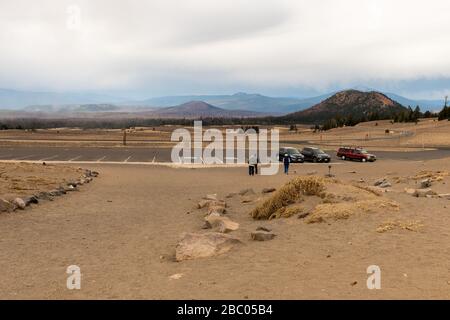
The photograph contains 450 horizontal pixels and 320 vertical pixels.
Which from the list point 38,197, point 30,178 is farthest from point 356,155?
point 38,197

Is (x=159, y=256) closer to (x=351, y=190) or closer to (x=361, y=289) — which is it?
(x=361, y=289)

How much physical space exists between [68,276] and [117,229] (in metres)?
5.38

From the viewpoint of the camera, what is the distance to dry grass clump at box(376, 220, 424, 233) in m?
10.9

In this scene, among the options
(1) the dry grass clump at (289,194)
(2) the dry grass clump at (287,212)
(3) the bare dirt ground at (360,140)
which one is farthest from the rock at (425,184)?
(3) the bare dirt ground at (360,140)

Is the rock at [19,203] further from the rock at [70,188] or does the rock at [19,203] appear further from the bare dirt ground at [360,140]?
the bare dirt ground at [360,140]

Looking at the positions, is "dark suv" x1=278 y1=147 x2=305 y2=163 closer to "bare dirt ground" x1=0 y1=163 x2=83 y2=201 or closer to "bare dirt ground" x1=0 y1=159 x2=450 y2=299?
"bare dirt ground" x1=0 y1=163 x2=83 y2=201

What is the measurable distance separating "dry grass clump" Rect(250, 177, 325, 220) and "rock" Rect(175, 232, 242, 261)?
4297 millimetres

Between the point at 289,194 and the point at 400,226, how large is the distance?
437 centimetres

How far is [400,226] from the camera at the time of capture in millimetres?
11070

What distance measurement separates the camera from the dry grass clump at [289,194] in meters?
14.8
